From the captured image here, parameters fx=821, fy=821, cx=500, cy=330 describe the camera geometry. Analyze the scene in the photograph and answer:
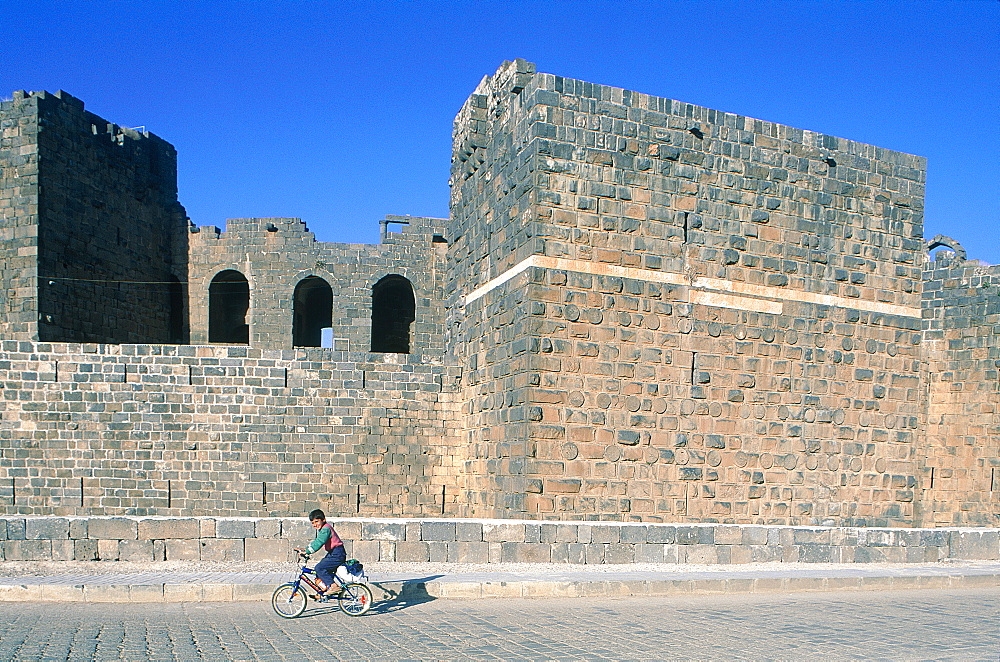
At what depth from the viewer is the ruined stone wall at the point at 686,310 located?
31.6ft

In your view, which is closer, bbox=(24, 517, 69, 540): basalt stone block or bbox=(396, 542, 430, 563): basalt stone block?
bbox=(24, 517, 69, 540): basalt stone block

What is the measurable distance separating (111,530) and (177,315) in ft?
45.1

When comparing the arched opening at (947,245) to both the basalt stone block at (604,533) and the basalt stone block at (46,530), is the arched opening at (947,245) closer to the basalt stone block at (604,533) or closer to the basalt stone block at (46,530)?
the basalt stone block at (604,533)

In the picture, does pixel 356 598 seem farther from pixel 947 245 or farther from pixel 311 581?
pixel 947 245

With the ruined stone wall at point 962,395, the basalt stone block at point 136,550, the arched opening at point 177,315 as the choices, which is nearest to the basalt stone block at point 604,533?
the basalt stone block at point 136,550

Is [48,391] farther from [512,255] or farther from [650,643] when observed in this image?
[650,643]

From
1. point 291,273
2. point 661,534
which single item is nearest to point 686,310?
point 661,534

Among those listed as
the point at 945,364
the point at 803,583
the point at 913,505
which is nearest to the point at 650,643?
the point at 803,583

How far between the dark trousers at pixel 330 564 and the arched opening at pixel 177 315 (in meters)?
15.3

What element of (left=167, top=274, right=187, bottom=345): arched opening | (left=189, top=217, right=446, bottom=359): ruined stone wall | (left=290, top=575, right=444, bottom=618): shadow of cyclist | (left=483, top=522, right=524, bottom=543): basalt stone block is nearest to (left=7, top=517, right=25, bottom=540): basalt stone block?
(left=290, top=575, right=444, bottom=618): shadow of cyclist

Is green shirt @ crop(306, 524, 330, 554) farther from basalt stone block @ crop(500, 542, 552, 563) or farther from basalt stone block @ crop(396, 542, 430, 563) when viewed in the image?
basalt stone block @ crop(500, 542, 552, 563)

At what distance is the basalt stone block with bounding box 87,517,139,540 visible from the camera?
741 cm

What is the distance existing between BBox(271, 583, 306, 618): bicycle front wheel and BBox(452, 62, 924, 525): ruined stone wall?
3692 millimetres

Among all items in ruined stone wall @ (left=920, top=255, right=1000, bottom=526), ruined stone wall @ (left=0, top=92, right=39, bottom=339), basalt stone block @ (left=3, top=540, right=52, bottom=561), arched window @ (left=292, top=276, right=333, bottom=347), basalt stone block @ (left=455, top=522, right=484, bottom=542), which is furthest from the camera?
arched window @ (left=292, top=276, right=333, bottom=347)
